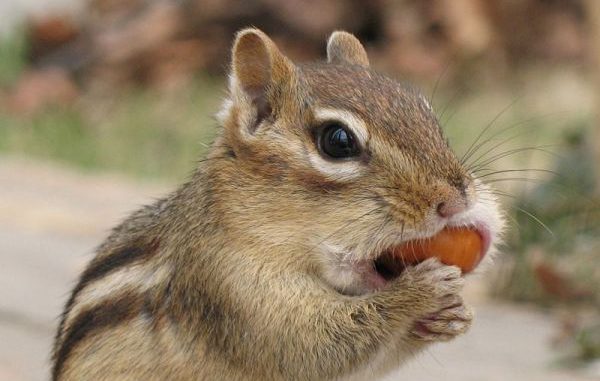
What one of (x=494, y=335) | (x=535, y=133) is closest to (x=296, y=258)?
(x=494, y=335)

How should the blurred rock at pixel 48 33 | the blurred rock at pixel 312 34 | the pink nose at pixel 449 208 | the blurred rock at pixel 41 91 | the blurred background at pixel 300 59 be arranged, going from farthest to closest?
the blurred rock at pixel 48 33 → the blurred rock at pixel 312 34 → the blurred rock at pixel 41 91 → the blurred background at pixel 300 59 → the pink nose at pixel 449 208

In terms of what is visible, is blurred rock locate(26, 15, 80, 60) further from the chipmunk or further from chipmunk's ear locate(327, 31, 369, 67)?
the chipmunk

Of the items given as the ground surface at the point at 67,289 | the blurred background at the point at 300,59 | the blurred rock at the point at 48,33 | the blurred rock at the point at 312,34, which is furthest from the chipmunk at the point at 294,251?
the blurred rock at the point at 48,33

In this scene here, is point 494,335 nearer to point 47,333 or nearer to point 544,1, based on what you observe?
point 47,333

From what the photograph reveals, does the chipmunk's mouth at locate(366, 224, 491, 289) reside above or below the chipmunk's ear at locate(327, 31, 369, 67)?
below

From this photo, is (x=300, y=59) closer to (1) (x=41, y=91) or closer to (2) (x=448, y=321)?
(1) (x=41, y=91)

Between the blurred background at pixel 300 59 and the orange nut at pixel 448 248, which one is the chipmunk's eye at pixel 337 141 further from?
the blurred background at pixel 300 59

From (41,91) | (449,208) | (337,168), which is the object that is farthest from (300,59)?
(449,208)

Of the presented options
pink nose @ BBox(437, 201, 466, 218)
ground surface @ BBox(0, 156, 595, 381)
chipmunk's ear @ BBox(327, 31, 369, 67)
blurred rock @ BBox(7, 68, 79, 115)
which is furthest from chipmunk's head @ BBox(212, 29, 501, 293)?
blurred rock @ BBox(7, 68, 79, 115)

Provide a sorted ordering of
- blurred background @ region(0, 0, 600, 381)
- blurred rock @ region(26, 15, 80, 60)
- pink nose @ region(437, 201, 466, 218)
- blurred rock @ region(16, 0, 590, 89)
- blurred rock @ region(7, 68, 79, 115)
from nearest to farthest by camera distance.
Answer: pink nose @ region(437, 201, 466, 218)
blurred background @ region(0, 0, 600, 381)
blurred rock @ region(7, 68, 79, 115)
blurred rock @ region(16, 0, 590, 89)
blurred rock @ region(26, 15, 80, 60)
